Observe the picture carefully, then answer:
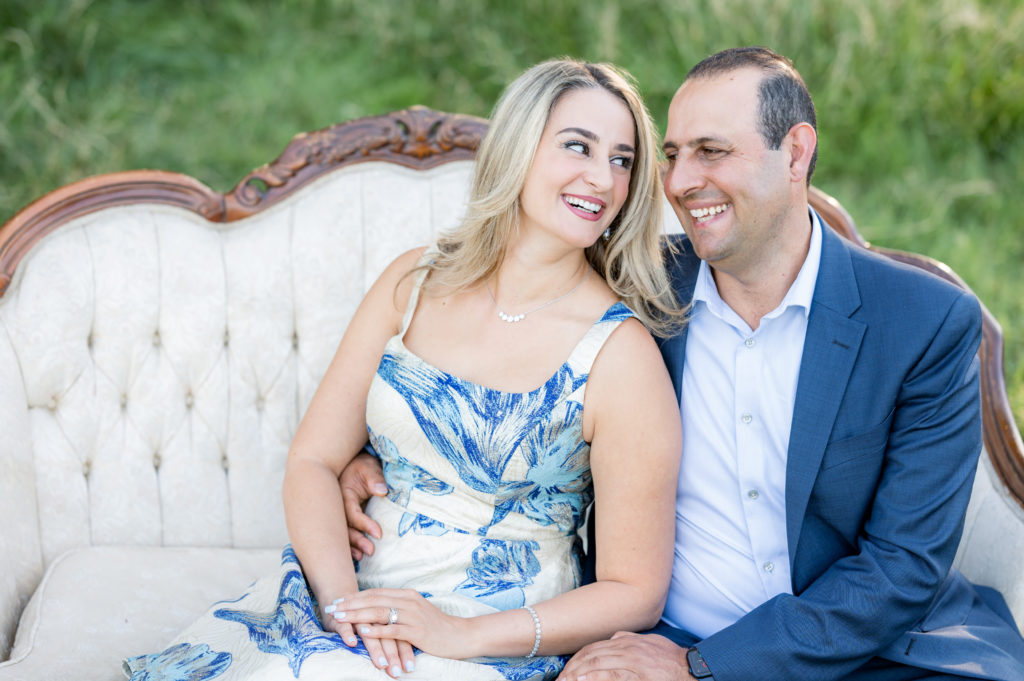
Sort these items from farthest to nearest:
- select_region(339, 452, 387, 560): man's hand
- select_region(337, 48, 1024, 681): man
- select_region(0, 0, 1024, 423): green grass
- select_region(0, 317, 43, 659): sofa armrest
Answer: select_region(0, 0, 1024, 423): green grass, select_region(0, 317, 43, 659): sofa armrest, select_region(339, 452, 387, 560): man's hand, select_region(337, 48, 1024, 681): man

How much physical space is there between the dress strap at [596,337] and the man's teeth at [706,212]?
26 centimetres

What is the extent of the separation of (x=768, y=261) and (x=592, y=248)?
43cm

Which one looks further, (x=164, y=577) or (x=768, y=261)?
(x=164, y=577)

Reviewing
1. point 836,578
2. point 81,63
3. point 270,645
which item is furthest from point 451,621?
point 81,63

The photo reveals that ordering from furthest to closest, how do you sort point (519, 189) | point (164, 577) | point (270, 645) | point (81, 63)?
point (81, 63) → point (164, 577) → point (519, 189) → point (270, 645)

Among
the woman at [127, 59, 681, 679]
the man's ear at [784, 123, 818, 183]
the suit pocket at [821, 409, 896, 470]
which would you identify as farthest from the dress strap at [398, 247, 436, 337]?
the suit pocket at [821, 409, 896, 470]

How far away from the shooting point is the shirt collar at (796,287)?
2051 mm

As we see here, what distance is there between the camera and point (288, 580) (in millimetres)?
2047

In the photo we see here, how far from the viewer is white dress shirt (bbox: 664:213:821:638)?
6.77 ft

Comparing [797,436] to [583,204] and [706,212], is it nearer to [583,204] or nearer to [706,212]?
[706,212]

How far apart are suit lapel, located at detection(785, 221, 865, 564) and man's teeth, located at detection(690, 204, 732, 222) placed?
0.28 metres

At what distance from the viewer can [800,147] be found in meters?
2.12

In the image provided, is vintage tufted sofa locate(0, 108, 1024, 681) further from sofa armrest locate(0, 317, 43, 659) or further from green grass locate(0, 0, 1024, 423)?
green grass locate(0, 0, 1024, 423)

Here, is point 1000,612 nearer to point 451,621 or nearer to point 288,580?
point 451,621
